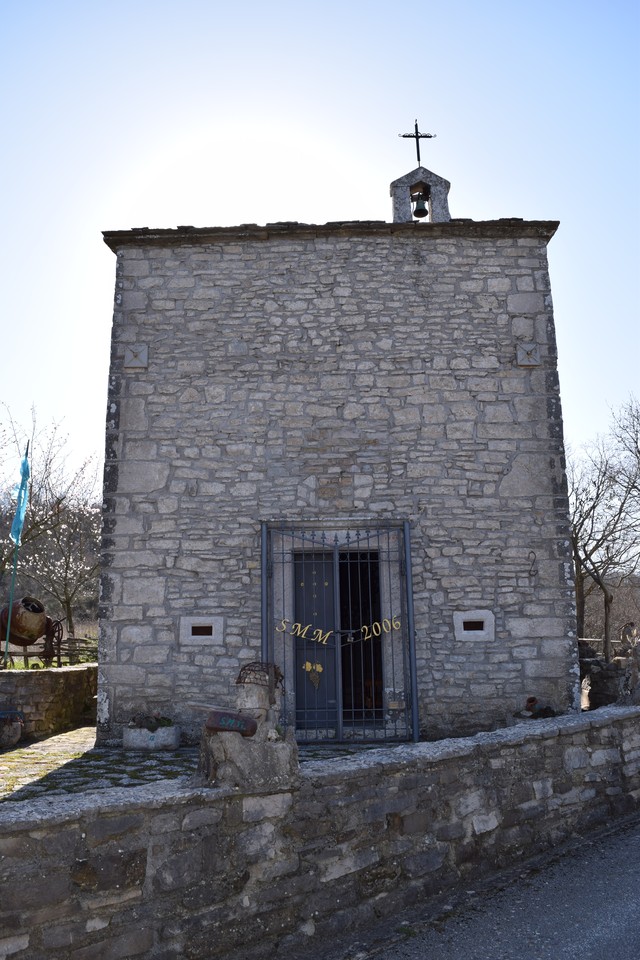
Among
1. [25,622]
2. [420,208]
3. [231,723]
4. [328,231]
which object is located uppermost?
[420,208]

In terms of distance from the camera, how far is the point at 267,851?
3.48 metres

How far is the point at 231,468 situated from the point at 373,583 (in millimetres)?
1983

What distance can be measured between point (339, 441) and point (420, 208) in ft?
10.5

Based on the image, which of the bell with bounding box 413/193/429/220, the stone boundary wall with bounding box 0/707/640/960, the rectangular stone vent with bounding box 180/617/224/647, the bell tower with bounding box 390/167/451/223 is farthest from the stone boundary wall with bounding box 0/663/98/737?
the bell with bounding box 413/193/429/220

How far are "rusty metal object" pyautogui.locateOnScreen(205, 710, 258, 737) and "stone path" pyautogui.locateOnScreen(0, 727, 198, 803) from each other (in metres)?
1.03

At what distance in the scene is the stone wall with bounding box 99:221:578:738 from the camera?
23.0ft

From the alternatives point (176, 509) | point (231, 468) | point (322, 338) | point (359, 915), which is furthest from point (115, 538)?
point (359, 915)

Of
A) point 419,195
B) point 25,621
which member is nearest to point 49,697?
point 25,621

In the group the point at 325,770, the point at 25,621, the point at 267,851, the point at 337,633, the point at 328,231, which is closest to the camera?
the point at 267,851

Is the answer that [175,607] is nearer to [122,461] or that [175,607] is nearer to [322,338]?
[122,461]

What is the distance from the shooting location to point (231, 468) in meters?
7.33

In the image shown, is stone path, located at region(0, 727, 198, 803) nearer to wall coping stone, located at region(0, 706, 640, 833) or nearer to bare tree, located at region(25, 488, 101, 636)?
wall coping stone, located at region(0, 706, 640, 833)

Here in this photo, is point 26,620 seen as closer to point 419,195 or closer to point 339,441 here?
point 339,441

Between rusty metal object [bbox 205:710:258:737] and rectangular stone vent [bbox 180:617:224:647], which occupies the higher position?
rectangular stone vent [bbox 180:617:224:647]
